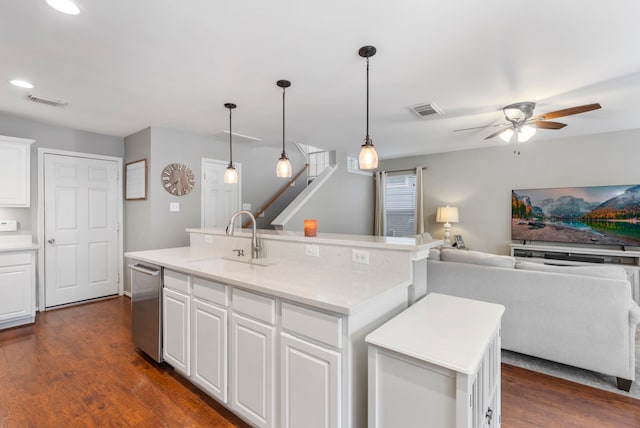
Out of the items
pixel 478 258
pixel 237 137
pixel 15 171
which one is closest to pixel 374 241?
pixel 478 258

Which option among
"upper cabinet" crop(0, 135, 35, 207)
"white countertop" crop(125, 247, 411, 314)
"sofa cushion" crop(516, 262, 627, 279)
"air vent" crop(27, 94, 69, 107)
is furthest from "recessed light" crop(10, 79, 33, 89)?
"sofa cushion" crop(516, 262, 627, 279)

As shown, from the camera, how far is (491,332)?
144 cm

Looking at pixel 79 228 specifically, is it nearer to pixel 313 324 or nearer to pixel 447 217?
pixel 313 324

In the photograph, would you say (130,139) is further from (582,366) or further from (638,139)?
(638,139)

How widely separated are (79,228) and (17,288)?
1.02m

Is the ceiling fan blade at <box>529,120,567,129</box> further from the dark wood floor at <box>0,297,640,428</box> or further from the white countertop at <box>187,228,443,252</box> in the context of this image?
the dark wood floor at <box>0,297,640,428</box>

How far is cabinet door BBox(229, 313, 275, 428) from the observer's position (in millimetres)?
1686

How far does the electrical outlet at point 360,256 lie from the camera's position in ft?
6.64

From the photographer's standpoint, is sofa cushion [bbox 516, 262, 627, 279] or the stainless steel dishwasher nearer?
sofa cushion [bbox 516, 262, 627, 279]

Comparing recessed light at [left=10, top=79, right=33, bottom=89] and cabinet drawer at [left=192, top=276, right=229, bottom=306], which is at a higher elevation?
recessed light at [left=10, top=79, right=33, bottom=89]

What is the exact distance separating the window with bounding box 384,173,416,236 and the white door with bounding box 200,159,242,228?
349cm

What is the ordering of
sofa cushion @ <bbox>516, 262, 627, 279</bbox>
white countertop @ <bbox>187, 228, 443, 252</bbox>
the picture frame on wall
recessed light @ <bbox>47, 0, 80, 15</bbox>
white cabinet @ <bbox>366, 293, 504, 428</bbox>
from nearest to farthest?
1. white cabinet @ <bbox>366, 293, 504, 428</bbox>
2. recessed light @ <bbox>47, 0, 80, 15</bbox>
3. white countertop @ <bbox>187, 228, 443, 252</bbox>
4. sofa cushion @ <bbox>516, 262, 627, 279</bbox>
5. the picture frame on wall

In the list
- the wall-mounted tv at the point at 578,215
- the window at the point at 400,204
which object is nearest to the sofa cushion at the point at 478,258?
the wall-mounted tv at the point at 578,215

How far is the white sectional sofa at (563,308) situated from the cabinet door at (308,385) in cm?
199
